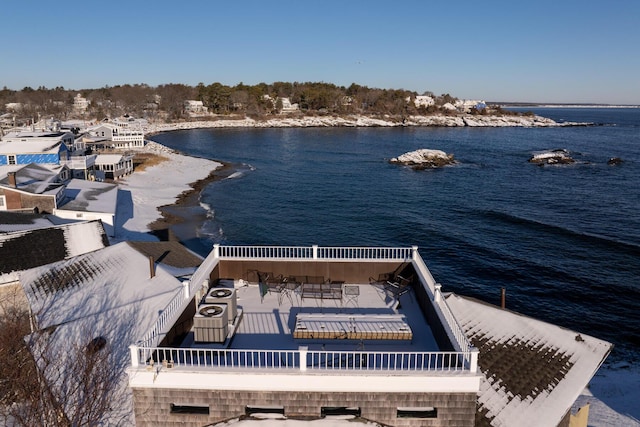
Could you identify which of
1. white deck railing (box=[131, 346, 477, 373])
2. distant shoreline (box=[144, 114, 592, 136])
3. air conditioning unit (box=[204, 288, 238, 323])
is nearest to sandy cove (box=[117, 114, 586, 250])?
air conditioning unit (box=[204, 288, 238, 323])

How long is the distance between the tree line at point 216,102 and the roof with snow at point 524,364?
154m

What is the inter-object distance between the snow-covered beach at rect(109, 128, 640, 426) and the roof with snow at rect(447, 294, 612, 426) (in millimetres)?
4113

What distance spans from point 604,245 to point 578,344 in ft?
87.2

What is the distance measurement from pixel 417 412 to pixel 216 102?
17096cm

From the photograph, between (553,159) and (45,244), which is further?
(553,159)

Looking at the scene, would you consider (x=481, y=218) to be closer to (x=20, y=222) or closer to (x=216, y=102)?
(x=20, y=222)

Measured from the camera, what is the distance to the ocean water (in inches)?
1092

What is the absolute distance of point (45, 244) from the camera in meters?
20.1

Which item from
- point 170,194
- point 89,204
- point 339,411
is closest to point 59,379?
point 339,411

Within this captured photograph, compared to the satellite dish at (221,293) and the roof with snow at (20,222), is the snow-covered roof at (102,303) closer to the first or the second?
the satellite dish at (221,293)

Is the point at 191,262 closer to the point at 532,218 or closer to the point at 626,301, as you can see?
the point at 626,301

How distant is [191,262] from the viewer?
20625 millimetres

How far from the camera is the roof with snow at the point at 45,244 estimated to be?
61.5 feet

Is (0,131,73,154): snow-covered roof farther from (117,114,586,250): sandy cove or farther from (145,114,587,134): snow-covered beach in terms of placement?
(145,114,587,134): snow-covered beach
